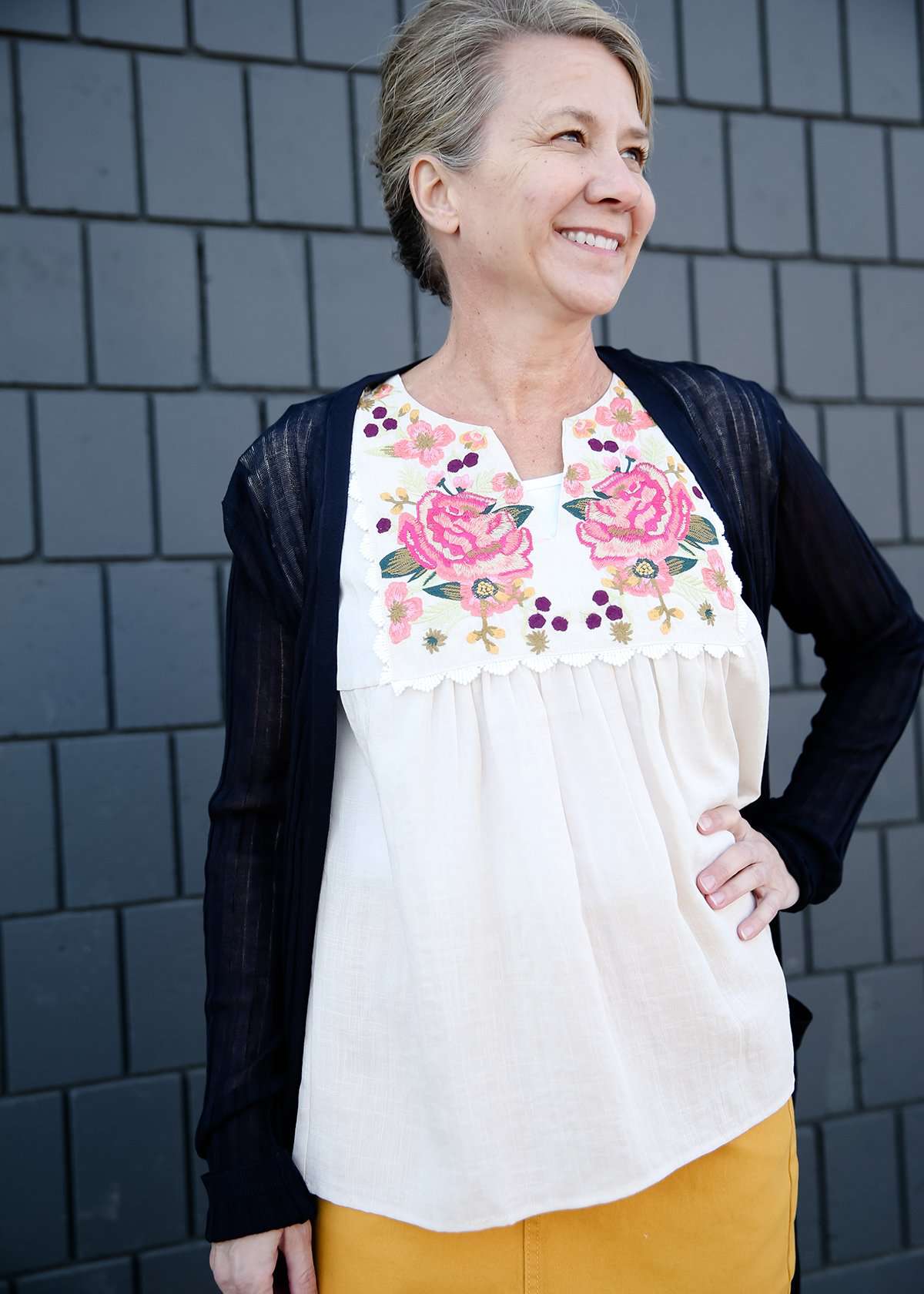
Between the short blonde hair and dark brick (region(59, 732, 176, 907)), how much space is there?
3.94ft

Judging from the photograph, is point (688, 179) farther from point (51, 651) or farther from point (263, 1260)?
point (263, 1260)

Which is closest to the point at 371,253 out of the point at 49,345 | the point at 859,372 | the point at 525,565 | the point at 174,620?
the point at 49,345

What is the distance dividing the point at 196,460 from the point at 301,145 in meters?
0.64

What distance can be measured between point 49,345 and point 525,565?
132cm

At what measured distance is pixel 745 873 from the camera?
3.76ft

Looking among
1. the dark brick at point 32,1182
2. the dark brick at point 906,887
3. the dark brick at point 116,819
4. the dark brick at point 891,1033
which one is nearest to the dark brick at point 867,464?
the dark brick at point 906,887

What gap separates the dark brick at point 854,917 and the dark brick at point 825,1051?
0.16 feet

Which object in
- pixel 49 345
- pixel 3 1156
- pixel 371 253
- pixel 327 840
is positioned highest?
pixel 371 253

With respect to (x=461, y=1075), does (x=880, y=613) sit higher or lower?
higher

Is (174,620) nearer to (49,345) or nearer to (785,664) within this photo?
(49,345)

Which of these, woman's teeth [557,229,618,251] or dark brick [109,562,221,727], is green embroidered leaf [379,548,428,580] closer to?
woman's teeth [557,229,618,251]

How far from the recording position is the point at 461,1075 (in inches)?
39.9

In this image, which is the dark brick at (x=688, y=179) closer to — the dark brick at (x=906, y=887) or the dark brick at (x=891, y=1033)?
the dark brick at (x=906, y=887)

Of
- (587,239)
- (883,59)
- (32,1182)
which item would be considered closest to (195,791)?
(32,1182)
